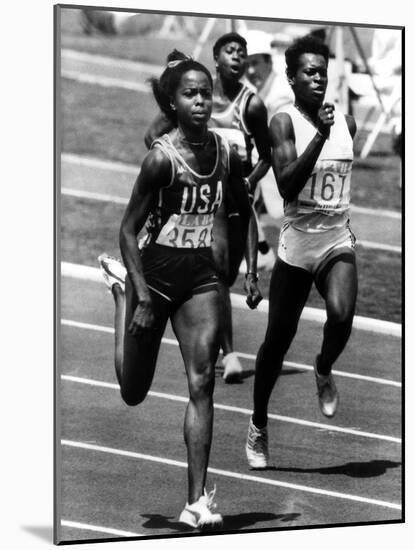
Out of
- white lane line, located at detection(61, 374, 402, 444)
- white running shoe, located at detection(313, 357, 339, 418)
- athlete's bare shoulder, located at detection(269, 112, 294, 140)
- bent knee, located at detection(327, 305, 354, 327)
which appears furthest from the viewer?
white running shoe, located at detection(313, 357, 339, 418)

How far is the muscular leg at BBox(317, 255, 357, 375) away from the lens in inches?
454

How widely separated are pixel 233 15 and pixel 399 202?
1787 millimetres

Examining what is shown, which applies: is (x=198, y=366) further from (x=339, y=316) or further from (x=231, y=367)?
(x=339, y=316)

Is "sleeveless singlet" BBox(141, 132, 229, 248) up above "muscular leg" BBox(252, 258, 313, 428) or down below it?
above

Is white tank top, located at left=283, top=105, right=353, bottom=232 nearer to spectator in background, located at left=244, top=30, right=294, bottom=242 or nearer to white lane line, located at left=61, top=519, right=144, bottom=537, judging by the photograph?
spectator in background, located at left=244, top=30, right=294, bottom=242

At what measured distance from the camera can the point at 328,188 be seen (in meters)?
11.5

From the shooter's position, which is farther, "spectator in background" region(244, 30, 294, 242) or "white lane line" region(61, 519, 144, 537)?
"spectator in background" region(244, 30, 294, 242)

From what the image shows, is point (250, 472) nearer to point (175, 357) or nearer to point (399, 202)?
point (175, 357)

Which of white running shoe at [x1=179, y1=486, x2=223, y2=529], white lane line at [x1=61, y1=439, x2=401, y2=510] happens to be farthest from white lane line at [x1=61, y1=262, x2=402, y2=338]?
white running shoe at [x1=179, y1=486, x2=223, y2=529]

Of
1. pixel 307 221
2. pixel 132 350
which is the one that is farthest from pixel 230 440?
pixel 307 221

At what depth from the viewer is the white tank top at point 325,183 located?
37.2 feet

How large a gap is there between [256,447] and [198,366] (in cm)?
93

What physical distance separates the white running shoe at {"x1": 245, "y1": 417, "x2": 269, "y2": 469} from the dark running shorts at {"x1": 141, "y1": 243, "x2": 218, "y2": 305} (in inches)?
45.1

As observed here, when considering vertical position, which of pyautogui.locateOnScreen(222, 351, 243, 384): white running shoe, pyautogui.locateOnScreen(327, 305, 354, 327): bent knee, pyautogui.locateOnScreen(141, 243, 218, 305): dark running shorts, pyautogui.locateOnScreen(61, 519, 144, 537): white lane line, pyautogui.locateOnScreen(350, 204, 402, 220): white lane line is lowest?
pyautogui.locateOnScreen(61, 519, 144, 537): white lane line
